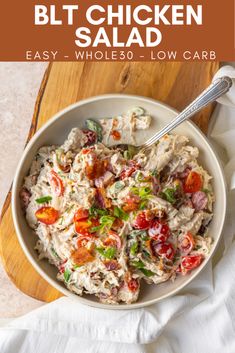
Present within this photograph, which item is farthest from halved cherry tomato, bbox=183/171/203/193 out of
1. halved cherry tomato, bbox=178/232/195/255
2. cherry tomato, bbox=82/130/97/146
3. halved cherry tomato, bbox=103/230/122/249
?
cherry tomato, bbox=82/130/97/146

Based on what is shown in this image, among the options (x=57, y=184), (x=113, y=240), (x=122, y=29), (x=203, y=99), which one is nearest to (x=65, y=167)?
(x=57, y=184)

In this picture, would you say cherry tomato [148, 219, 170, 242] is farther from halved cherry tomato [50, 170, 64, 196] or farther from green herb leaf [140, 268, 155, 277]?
halved cherry tomato [50, 170, 64, 196]

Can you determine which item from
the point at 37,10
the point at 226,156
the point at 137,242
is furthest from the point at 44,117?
the point at 226,156

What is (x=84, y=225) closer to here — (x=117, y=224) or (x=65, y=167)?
(x=117, y=224)

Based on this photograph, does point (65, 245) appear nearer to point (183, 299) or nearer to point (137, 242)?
point (137, 242)

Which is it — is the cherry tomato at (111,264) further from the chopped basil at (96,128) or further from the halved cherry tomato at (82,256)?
the chopped basil at (96,128)

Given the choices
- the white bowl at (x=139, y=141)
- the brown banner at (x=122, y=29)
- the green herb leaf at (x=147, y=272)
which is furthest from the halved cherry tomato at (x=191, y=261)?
the brown banner at (x=122, y=29)
